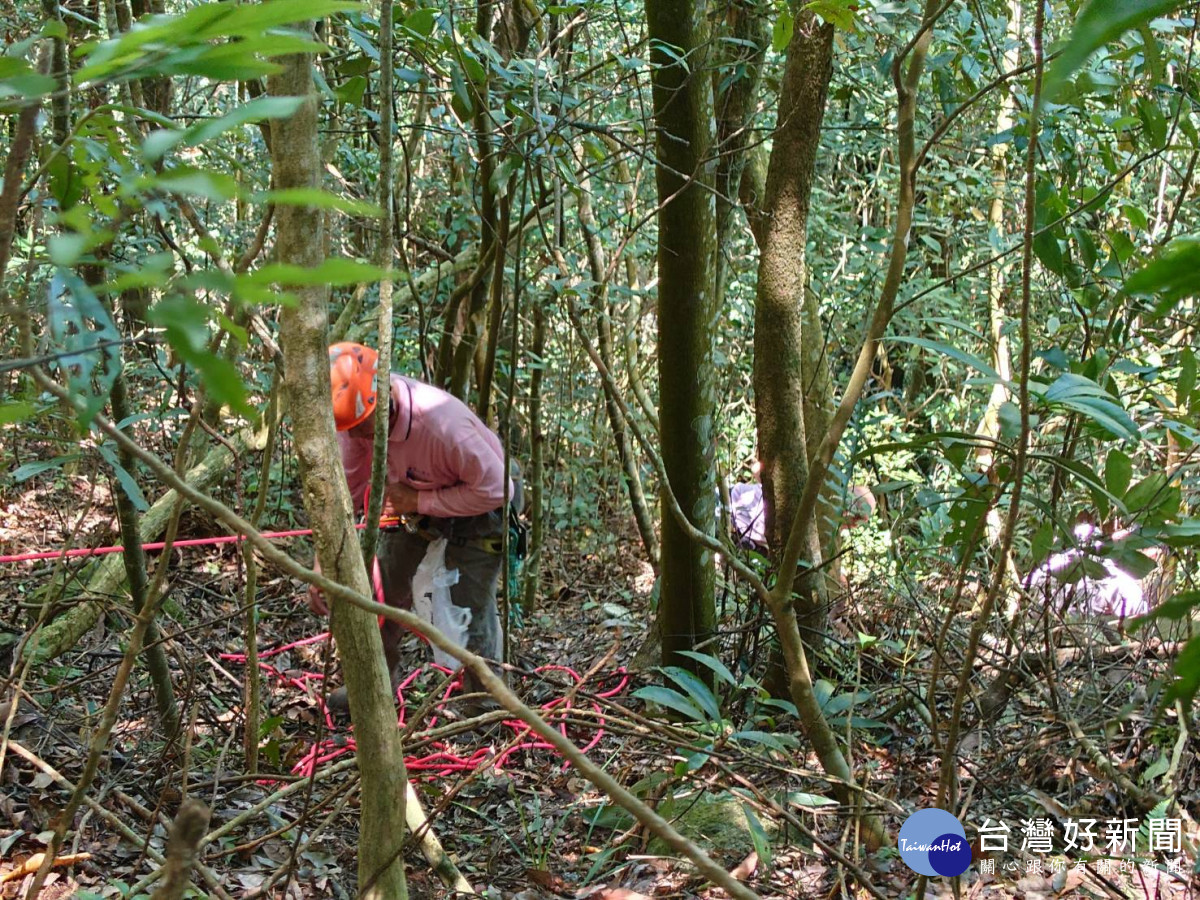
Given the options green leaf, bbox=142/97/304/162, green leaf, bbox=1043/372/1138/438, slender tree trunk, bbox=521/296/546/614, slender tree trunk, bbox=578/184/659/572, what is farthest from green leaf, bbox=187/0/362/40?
slender tree trunk, bbox=521/296/546/614

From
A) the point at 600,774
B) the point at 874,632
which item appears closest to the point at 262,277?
the point at 600,774

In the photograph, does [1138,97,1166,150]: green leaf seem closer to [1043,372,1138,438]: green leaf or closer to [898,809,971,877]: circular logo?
[1043,372,1138,438]: green leaf

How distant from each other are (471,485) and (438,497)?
0.62 feet

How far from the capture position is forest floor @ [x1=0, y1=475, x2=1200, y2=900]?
8.46 feet

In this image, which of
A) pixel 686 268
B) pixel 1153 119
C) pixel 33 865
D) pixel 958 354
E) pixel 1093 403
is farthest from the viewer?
pixel 686 268

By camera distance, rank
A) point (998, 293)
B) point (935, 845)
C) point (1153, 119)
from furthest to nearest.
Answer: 1. point (998, 293)
2. point (1153, 119)
3. point (935, 845)

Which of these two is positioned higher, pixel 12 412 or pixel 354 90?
pixel 354 90

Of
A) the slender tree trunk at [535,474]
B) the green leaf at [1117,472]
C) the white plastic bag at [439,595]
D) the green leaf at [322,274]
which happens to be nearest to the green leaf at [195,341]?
the green leaf at [322,274]

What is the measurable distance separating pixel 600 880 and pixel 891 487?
1397 mm

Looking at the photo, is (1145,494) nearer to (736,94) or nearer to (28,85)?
(28,85)

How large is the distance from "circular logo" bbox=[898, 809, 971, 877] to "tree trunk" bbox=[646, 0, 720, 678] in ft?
5.48

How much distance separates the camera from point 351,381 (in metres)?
3.79

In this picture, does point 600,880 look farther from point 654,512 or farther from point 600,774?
point 654,512

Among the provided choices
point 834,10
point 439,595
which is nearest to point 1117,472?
point 834,10
